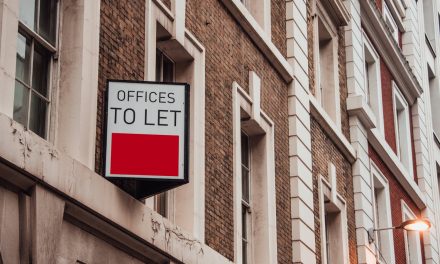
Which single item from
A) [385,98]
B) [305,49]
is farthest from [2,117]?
[385,98]

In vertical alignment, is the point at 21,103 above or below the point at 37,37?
below

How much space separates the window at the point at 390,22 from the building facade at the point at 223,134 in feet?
5.22

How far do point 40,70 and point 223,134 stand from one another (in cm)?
454

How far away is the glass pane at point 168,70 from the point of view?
14883mm

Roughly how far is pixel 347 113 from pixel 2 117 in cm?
1486

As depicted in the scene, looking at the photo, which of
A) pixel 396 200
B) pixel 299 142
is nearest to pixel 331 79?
pixel 299 142

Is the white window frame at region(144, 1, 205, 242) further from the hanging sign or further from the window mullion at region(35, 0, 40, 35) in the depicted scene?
the window mullion at region(35, 0, 40, 35)

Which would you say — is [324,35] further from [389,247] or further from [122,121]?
[122,121]

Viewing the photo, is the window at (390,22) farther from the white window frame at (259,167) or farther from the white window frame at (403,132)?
the white window frame at (259,167)

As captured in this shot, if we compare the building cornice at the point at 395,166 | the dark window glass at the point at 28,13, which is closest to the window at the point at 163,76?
the dark window glass at the point at 28,13

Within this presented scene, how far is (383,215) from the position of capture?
25750 millimetres

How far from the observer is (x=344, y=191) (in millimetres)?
22562

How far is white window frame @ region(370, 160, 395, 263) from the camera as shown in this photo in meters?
25.0

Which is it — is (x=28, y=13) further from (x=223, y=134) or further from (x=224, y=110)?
(x=224, y=110)
